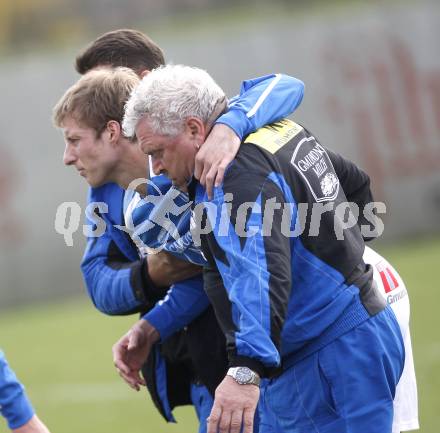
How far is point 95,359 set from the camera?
10.3 meters

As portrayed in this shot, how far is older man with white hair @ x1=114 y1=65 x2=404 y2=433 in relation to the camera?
338 centimetres

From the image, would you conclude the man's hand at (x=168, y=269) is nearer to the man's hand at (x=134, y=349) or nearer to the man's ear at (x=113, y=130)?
the man's hand at (x=134, y=349)

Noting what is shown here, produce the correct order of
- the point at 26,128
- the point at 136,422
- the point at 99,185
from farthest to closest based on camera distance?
the point at 26,128 < the point at 136,422 < the point at 99,185

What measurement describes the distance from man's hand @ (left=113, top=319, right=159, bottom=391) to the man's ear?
2.58ft

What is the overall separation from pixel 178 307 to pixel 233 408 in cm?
109

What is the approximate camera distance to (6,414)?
12.8 ft

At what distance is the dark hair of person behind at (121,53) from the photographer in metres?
4.80

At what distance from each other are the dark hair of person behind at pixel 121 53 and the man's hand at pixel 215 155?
1304 mm

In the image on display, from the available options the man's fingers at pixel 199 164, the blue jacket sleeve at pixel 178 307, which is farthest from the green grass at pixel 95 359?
the man's fingers at pixel 199 164

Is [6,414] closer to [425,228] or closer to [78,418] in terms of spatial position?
[78,418]

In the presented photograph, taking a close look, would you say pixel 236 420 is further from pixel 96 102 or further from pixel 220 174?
pixel 96 102

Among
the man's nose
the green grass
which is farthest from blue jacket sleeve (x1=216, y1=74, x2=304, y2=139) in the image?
the green grass

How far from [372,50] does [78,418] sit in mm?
7269

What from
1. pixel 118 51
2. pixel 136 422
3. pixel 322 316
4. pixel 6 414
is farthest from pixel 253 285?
pixel 136 422
